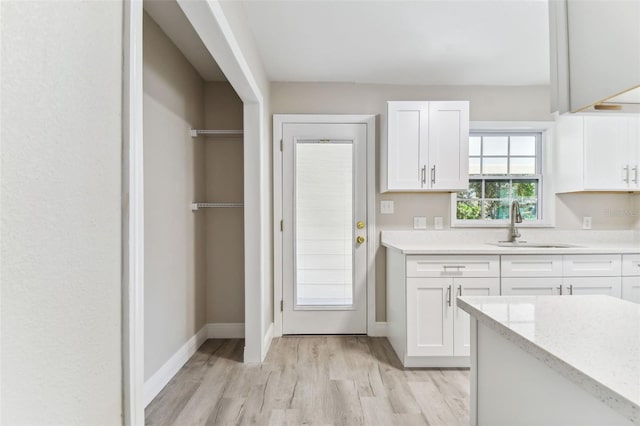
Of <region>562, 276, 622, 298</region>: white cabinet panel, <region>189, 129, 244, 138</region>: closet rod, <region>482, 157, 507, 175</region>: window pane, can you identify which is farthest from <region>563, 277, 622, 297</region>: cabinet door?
<region>189, 129, 244, 138</region>: closet rod

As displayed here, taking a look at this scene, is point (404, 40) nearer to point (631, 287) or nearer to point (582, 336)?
point (582, 336)

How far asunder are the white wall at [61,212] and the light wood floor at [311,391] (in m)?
1.44

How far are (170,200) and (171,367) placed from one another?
1199 millimetres

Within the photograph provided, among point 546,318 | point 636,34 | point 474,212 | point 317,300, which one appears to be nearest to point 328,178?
point 317,300

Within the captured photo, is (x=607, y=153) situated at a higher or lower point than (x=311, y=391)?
higher

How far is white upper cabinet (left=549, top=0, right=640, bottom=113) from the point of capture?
0.58 meters

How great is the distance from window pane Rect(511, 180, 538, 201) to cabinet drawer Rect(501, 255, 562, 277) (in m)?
0.91

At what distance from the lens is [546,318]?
0.96 metres

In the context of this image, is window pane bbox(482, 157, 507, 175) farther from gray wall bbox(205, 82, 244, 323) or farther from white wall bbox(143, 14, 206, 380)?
white wall bbox(143, 14, 206, 380)

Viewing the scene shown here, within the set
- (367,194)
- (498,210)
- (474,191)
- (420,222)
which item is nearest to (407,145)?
(367,194)

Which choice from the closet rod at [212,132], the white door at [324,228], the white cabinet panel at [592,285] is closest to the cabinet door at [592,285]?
the white cabinet panel at [592,285]

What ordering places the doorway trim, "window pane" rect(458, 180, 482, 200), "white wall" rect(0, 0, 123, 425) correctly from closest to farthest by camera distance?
"white wall" rect(0, 0, 123, 425), the doorway trim, "window pane" rect(458, 180, 482, 200)

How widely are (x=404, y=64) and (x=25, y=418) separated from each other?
10.1 feet

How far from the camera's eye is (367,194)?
329 cm
